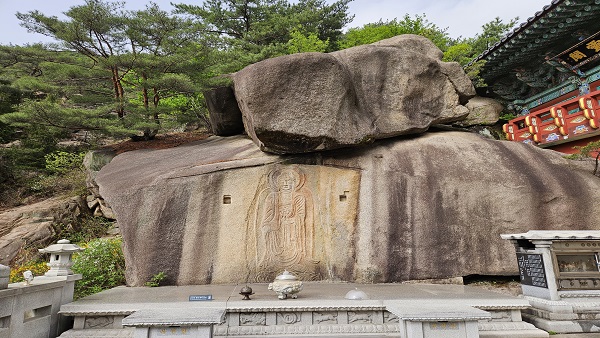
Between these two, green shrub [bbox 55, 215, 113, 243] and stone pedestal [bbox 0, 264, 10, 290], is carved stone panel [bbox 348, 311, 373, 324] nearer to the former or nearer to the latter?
stone pedestal [bbox 0, 264, 10, 290]

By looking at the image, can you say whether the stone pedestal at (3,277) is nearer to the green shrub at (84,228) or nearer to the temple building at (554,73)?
the green shrub at (84,228)

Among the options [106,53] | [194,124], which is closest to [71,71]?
[106,53]

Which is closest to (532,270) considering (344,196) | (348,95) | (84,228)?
(344,196)

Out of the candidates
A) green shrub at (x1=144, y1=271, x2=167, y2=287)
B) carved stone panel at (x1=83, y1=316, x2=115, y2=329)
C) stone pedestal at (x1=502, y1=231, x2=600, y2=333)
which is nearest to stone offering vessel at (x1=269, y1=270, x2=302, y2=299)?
carved stone panel at (x1=83, y1=316, x2=115, y2=329)

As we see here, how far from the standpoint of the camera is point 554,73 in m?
12.7

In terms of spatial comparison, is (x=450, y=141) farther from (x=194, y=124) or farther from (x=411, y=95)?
(x=194, y=124)

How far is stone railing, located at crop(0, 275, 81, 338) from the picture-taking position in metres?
4.20

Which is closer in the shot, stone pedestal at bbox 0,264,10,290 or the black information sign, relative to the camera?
stone pedestal at bbox 0,264,10,290

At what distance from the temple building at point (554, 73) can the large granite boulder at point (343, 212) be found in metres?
4.31

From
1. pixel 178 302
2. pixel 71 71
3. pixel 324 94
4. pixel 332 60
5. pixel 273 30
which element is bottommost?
pixel 178 302

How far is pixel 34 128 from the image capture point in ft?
41.7

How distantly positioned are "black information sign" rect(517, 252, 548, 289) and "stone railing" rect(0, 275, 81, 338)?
7257 mm

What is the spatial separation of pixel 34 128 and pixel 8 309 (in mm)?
11073

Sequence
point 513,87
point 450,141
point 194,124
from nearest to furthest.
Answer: point 450,141, point 513,87, point 194,124
